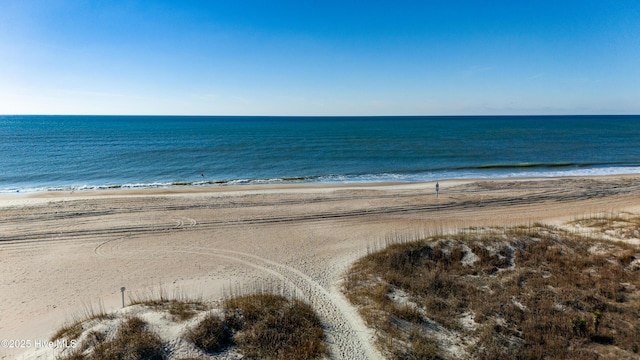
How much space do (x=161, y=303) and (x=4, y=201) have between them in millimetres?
25843

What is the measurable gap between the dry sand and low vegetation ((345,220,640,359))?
108 cm

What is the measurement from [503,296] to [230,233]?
539 inches

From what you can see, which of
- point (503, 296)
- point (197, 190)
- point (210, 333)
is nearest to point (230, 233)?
point (210, 333)

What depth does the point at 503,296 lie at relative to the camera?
35.3ft

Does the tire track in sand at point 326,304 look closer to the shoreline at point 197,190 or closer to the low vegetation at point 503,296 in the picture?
the low vegetation at point 503,296

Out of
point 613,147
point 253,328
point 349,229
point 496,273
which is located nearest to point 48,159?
point 349,229

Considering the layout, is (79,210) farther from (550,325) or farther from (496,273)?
(550,325)

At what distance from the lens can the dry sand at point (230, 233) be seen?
12.3 meters

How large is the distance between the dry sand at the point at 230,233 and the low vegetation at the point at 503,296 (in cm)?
108

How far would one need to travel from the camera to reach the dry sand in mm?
12312

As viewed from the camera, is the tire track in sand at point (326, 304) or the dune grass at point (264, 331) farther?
the tire track in sand at point (326, 304)

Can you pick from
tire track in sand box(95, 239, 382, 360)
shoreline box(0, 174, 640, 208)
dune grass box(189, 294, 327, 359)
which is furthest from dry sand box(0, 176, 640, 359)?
dune grass box(189, 294, 327, 359)

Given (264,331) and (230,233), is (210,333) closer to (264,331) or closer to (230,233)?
(264,331)

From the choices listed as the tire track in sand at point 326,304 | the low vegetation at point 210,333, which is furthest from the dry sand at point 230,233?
the low vegetation at point 210,333
